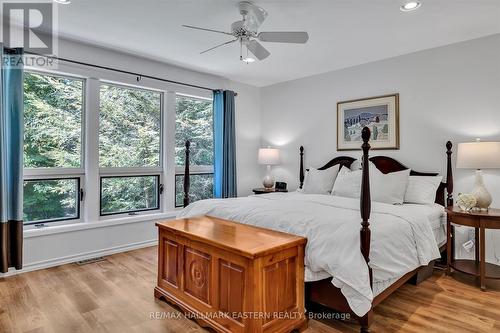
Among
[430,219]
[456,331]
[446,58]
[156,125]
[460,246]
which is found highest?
[446,58]

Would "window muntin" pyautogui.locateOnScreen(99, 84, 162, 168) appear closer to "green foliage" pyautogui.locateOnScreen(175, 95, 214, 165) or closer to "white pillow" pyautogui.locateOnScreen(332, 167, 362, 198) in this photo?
"green foliage" pyautogui.locateOnScreen(175, 95, 214, 165)

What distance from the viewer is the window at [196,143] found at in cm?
468

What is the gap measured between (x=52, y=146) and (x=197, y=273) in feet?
8.27

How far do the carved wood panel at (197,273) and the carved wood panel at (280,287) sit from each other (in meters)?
0.46

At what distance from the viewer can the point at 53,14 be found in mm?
2918

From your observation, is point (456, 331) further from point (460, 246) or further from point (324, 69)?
point (324, 69)

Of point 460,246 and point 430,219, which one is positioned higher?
point 430,219

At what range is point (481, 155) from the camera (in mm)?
2947

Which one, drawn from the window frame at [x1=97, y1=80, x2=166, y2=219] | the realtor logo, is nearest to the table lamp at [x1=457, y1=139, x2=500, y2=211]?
the window frame at [x1=97, y1=80, x2=166, y2=219]

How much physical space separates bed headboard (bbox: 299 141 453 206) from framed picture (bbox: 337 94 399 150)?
7.1 inches

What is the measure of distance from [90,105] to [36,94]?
550mm

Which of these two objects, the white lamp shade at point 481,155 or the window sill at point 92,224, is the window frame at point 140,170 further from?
the white lamp shade at point 481,155

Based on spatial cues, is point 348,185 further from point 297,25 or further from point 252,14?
point 252,14

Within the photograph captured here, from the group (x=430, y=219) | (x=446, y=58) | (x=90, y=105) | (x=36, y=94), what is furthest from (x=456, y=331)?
(x=36, y=94)
